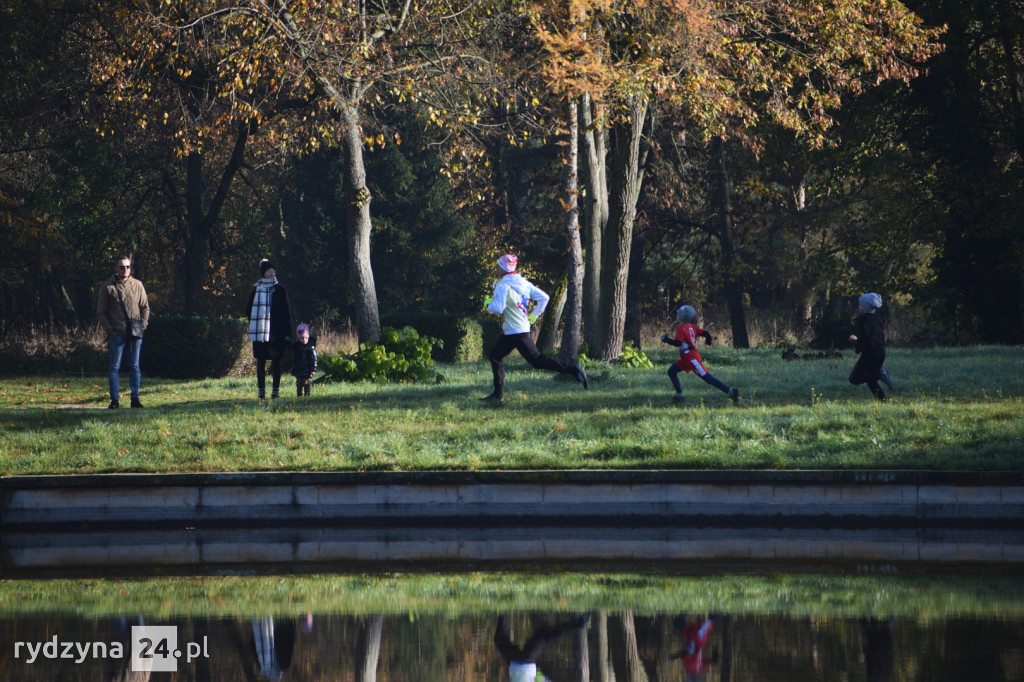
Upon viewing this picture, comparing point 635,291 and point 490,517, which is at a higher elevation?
point 635,291

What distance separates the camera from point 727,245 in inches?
1500

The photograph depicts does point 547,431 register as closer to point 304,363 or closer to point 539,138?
point 304,363

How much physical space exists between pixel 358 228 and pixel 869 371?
36.6ft

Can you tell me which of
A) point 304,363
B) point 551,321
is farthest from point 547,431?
point 551,321

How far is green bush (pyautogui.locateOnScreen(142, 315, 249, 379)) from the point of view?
83.0 ft

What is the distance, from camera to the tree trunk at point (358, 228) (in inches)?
867

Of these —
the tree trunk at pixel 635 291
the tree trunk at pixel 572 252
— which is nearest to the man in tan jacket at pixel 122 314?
the tree trunk at pixel 572 252

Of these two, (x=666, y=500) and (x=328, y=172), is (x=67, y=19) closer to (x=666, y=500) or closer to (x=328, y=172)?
(x=328, y=172)

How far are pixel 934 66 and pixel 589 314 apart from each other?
9870 mm

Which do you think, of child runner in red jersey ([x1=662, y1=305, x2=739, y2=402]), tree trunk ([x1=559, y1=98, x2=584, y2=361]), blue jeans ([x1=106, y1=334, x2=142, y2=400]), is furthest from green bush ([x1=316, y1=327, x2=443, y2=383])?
child runner in red jersey ([x1=662, y1=305, x2=739, y2=402])

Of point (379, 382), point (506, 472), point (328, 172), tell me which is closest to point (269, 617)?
point (506, 472)

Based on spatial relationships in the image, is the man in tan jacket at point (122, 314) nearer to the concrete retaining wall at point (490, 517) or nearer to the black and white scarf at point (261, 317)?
the black and white scarf at point (261, 317)

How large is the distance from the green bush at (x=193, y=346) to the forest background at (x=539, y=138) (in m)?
2.91

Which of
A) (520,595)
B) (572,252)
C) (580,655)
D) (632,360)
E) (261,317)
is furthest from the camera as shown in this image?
(632,360)
